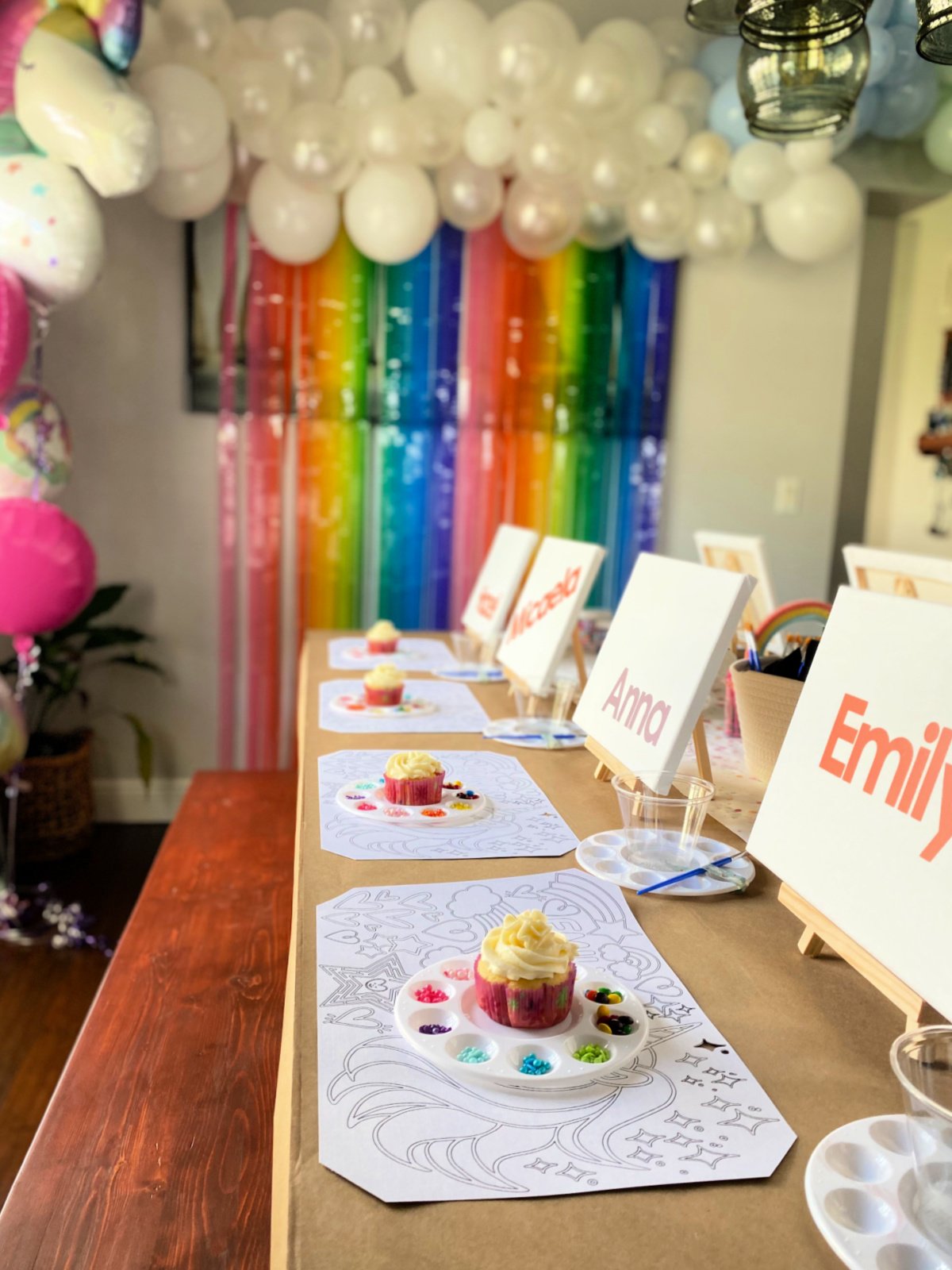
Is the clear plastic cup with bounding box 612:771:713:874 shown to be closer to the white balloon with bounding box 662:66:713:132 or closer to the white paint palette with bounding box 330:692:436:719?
the white paint palette with bounding box 330:692:436:719

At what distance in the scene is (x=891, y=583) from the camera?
205 centimetres

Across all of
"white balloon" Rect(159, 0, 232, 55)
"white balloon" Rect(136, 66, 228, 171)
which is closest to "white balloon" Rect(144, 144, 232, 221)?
"white balloon" Rect(136, 66, 228, 171)

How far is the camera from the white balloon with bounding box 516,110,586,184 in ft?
9.42

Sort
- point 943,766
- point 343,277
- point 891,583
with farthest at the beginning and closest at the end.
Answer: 1. point 343,277
2. point 891,583
3. point 943,766

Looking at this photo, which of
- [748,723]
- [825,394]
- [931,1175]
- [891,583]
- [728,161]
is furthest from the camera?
[825,394]

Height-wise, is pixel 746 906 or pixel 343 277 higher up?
pixel 343 277

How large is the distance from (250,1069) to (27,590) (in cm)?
150

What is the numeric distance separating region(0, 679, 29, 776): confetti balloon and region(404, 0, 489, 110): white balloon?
1.96 meters

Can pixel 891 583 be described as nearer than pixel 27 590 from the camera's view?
Yes

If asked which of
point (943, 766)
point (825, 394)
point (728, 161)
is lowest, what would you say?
point (943, 766)

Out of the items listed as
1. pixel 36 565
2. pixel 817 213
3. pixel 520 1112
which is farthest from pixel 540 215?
pixel 520 1112

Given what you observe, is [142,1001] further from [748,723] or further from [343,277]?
[343,277]

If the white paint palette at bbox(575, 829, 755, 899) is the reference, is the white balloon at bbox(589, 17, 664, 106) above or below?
above

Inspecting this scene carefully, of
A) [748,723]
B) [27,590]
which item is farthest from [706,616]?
[27,590]
